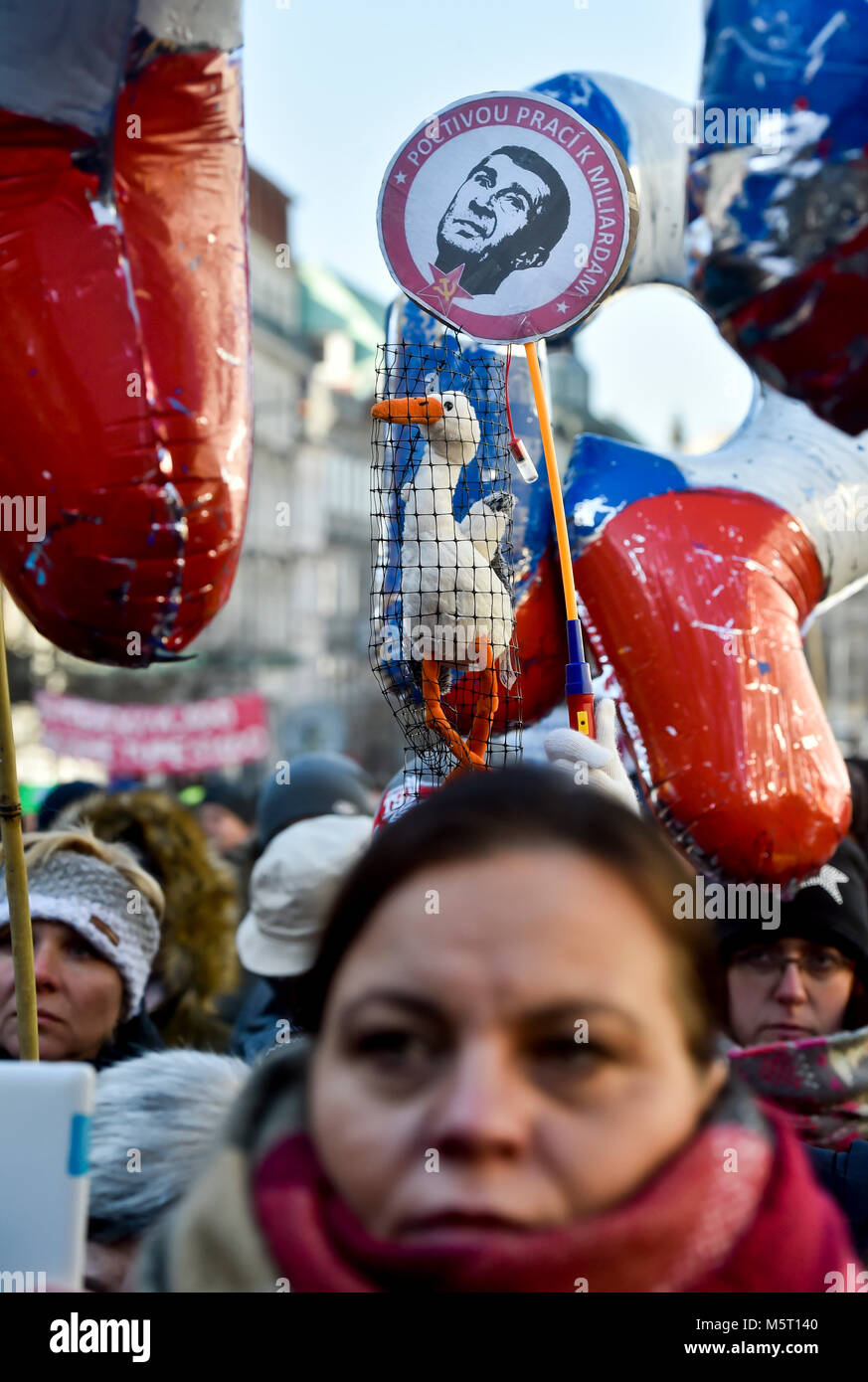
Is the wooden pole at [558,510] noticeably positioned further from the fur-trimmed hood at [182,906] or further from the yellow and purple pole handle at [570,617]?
the fur-trimmed hood at [182,906]

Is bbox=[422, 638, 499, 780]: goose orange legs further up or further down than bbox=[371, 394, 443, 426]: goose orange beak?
further down

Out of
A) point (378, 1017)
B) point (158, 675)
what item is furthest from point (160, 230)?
point (158, 675)

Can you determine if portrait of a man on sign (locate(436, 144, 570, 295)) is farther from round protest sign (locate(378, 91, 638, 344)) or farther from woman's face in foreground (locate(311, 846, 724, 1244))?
woman's face in foreground (locate(311, 846, 724, 1244))

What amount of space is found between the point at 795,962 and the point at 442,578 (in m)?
1.17

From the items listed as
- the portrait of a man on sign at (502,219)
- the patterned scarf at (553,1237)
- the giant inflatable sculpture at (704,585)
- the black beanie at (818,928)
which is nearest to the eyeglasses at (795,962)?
the black beanie at (818,928)

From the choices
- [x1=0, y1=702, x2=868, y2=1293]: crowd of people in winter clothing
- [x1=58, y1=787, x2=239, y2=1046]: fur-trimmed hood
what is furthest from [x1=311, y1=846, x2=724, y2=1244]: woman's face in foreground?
[x1=58, y1=787, x2=239, y2=1046]: fur-trimmed hood

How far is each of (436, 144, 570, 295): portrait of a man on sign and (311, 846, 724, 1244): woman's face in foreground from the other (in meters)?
1.22

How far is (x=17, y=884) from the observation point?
1.80 metres

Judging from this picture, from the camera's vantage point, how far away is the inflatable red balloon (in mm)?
1523

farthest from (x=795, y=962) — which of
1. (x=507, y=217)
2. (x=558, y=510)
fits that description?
(x=507, y=217)

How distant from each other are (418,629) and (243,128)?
2.44 feet

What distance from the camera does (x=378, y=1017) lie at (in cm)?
89

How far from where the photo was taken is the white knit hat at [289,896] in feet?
10.6
